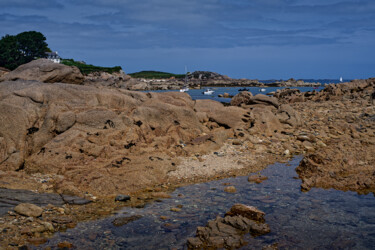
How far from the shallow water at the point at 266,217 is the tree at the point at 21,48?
99.1m

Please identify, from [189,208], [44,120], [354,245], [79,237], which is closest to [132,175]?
[189,208]

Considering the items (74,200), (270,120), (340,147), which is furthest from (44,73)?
(340,147)

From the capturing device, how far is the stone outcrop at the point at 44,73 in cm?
1992

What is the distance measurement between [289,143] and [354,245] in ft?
41.2

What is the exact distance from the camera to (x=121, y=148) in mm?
16266

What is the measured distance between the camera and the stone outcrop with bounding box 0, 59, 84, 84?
1992 centimetres

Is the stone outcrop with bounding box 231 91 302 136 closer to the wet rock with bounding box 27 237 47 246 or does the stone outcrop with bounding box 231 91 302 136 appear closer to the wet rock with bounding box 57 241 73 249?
the wet rock with bounding box 57 241 73 249

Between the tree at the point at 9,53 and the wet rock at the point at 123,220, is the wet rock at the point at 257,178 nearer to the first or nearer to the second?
the wet rock at the point at 123,220

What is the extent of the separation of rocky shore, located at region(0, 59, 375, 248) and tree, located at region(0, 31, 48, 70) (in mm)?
87133

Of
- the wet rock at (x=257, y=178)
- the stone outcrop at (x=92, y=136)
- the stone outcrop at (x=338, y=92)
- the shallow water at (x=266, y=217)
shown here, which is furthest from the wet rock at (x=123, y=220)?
the stone outcrop at (x=338, y=92)

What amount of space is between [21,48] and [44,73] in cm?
9597

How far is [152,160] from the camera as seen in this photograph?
15289mm

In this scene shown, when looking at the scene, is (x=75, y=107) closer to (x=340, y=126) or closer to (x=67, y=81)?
(x=67, y=81)

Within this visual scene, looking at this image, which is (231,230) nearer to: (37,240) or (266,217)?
(266,217)
